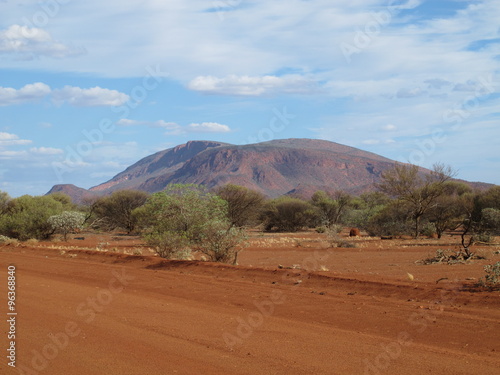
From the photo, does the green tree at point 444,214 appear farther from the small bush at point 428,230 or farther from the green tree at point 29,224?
the green tree at point 29,224

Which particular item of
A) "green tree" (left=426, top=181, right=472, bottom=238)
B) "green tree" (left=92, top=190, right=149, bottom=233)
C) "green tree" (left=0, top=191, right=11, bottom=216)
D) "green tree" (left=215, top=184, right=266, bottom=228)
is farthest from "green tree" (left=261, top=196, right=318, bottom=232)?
"green tree" (left=0, top=191, right=11, bottom=216)

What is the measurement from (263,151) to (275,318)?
619 ft

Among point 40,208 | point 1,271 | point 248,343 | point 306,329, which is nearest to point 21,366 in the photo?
point 248,343

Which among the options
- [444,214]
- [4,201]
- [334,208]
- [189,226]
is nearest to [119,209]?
[4,201]

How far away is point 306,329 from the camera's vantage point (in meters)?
9.71

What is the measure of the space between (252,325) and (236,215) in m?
43.2

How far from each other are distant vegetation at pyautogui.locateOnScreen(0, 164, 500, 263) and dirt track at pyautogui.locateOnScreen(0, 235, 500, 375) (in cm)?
490

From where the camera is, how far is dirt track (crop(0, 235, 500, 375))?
290 inches

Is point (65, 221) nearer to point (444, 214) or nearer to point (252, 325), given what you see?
point (252, 325)

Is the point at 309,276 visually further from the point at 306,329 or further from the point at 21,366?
the point at 21,366

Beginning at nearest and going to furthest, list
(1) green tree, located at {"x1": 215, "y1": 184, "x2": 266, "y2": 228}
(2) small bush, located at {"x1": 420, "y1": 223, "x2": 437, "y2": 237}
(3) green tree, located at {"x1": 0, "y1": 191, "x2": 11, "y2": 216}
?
(2) small bush, located at {"x1": 420, "y1": 223, "x2": 437, "y2": 237} → (3) green tree, located at {"x1": 0, "y1": 191, "x2": 11, "y2": 216} → (1) green tree, located at {"x1": 215, "y1": 184, "x2": 266, "y2": 228}

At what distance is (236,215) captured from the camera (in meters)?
53.2

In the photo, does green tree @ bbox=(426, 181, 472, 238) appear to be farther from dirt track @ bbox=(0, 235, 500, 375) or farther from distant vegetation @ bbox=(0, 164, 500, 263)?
dirt track @ bbox=(0, 235, 500, 375)

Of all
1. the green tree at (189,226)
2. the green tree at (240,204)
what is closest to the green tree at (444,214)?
the green tree at (240,204)
